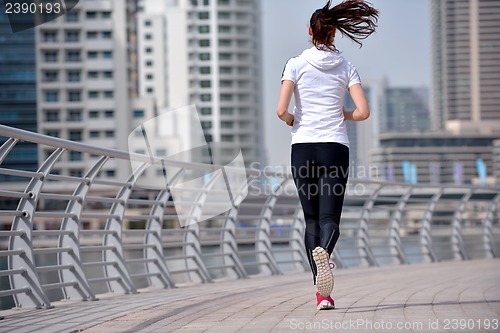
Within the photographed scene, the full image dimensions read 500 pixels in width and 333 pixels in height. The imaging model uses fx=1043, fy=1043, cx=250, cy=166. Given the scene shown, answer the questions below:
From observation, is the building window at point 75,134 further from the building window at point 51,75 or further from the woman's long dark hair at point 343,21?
the woman's long dark hair at point 343,21

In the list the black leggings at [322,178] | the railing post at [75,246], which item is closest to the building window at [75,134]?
the railing post at [75,246]

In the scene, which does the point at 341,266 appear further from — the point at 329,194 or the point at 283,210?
the point at 329,194

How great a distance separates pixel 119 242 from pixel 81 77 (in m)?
86.7

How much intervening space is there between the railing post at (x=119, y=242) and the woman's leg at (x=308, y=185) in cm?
275

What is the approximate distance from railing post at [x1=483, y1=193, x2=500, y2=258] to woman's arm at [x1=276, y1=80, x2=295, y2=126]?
1191 centimetres

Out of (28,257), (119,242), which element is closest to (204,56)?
(119,242)

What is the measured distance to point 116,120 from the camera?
9462 cm

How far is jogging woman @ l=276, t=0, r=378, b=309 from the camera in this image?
624 cm

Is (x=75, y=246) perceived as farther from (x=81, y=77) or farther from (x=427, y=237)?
(x=81, y=77)

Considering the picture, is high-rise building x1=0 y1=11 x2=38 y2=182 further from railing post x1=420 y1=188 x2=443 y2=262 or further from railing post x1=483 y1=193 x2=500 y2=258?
railing post x1=420 y1=188 x2=443 y2=262

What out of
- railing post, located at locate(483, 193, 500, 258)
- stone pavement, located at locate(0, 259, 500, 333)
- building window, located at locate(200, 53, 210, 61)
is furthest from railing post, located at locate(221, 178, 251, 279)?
building window, located at locate(200, 53, 210, 61)

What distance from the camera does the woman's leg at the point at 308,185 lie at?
20.5 feet

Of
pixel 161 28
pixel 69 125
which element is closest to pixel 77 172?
Answer: pixel 69 125

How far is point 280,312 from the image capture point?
20.1 ft
